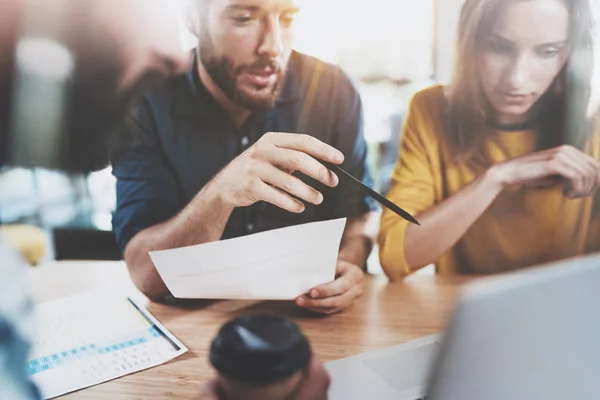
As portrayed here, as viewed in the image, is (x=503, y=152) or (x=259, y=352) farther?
(x=503, y=152)

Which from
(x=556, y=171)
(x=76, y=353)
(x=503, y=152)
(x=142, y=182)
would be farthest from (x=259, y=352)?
(x=556, y=171)

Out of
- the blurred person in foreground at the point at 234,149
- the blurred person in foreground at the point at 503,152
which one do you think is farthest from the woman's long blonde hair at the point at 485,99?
the blurred person in foreground at the point at 234,149

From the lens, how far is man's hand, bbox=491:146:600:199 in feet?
4.46

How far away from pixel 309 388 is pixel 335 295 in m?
0.53

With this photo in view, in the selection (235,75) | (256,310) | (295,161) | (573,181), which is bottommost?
(256,310)

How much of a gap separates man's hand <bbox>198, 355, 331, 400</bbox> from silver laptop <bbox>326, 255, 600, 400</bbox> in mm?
129

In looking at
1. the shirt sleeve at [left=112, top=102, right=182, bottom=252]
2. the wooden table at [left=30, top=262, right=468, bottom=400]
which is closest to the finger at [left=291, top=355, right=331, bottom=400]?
the wooden table at [left=30, top=262, right=468, bottom=400]

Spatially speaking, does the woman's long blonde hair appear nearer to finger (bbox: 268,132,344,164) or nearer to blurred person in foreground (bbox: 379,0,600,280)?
blurred person in foreground (bbox: 379,0,600,280)

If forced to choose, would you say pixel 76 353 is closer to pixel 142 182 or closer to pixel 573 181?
pixel 142 182

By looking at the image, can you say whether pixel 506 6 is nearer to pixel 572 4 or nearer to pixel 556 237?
pixel 572 4

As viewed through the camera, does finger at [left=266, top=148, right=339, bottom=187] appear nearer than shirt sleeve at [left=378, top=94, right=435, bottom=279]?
Yes

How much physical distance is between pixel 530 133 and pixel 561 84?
5.9 inches

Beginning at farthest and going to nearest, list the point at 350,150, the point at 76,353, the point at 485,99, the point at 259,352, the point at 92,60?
the point at 485,99
the point at 350,150
the point at 92,60
the point at 76,353
the point at 259,352

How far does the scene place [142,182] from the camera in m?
1.16
